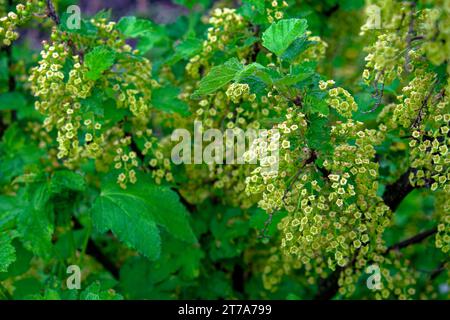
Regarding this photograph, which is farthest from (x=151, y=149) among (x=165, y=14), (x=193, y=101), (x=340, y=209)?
(x=165, y=14)

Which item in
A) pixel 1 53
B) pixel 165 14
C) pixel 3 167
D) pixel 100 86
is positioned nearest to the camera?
pixel 100 86

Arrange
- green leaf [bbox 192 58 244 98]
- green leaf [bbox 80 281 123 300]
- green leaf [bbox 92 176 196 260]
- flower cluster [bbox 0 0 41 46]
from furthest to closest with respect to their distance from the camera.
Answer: green leaf [bbox 92 176 196 260]
green leaf [bbox 80 281 123 300]
flower cluster [bbox 0 0 41 46]
green leaf [bbox 192 58 244 98]

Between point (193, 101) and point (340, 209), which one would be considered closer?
point (340, 209)

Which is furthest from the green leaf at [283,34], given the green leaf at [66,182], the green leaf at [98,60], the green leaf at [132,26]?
the green leaf at [66,182]

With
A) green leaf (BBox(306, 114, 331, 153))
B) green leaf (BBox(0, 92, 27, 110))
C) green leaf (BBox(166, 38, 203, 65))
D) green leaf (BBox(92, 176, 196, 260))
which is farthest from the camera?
green leaf (BBox(0, 92, 27, 110))

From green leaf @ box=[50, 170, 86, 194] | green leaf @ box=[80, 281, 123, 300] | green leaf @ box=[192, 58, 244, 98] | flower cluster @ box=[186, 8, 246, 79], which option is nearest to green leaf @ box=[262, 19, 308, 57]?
green leaf @ box=[192, 58, 244, 98]

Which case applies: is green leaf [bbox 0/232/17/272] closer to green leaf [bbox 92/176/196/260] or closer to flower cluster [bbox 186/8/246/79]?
green leaf [bbox 92/176/196/260]

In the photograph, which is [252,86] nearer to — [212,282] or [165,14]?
[212,282]
